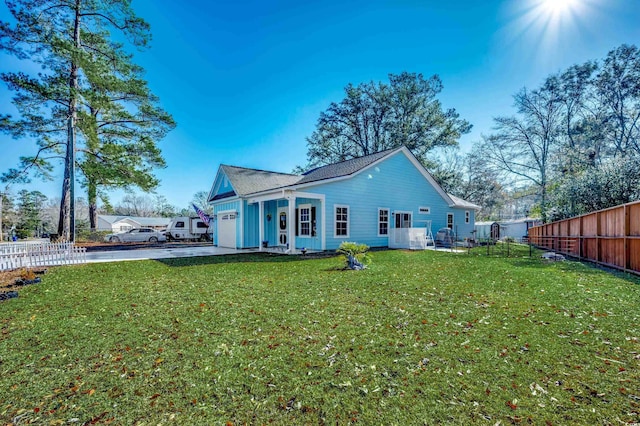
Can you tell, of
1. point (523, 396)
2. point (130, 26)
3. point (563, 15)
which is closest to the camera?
point (523, 396)

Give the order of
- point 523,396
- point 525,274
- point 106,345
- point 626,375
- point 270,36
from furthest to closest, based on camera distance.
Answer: point 270,36 < point 525,274 < point 106,345 < point 626,375 < point 523,396

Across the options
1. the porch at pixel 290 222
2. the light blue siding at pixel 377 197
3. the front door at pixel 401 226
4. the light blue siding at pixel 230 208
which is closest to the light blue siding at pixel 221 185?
the light blue siding at pixel 230 208

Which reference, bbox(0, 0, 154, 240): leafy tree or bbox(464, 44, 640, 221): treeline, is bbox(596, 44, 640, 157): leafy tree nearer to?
bbox(464, 44, 640, 221): treeline

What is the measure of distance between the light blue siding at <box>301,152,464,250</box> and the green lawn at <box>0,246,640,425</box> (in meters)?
7.43

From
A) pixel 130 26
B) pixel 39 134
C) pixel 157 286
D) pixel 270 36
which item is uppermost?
pixel 130 26

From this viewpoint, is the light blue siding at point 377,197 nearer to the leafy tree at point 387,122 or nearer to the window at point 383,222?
the window at point 383,222

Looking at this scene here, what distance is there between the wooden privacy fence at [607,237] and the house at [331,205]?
20.3 ft

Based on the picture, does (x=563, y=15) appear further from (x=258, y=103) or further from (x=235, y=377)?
(x=235, y=377)

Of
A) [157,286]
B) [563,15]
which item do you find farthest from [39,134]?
[563,15]

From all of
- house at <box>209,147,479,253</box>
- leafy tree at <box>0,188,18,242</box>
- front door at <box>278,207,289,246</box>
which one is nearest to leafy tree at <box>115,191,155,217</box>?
leafy tree at <box>0,188,18,242</box>

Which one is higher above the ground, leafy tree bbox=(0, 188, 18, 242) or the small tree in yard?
leafy tree bbox=(0, 188, 18, 242)

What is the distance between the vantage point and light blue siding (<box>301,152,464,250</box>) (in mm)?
13641

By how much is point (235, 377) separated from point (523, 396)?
8.74 ft

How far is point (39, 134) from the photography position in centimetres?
1750
